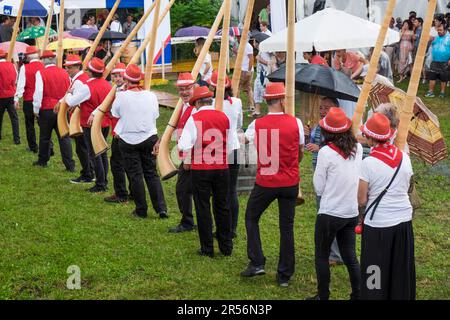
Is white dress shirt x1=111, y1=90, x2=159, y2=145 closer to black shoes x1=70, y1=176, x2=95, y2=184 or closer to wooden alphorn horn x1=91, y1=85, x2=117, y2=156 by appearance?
wooden alphorn horn x1=91, y1=85, x2=117, y2=156

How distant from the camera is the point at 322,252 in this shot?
6.68 meters

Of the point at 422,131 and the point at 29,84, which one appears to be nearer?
the point at 422,131

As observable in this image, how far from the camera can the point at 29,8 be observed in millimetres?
20828

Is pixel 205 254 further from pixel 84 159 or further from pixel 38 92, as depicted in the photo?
pixel 38 92

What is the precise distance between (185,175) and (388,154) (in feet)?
10.6

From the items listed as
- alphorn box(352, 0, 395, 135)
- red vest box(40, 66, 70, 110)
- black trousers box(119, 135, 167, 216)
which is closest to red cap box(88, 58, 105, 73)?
black trousers box(119, 135, 167, 216)

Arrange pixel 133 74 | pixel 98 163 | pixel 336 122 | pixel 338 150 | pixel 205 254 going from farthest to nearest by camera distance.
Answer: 1. pixel 98 163
2. pixel 133 74
3. pixel 205 254
4. pixel 338 150
5. pixel 336 122

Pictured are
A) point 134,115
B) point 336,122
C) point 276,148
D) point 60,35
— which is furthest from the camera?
point 60,35

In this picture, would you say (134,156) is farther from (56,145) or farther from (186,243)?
(56,145)

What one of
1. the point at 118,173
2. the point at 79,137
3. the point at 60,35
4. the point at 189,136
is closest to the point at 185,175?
the point at 189,136

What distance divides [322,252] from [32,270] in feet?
9.13

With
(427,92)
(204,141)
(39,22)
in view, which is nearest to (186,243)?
(204,141)

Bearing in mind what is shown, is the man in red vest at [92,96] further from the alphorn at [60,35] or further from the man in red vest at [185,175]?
the man in red vest at [185,175]

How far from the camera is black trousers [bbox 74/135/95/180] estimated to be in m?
11.4
